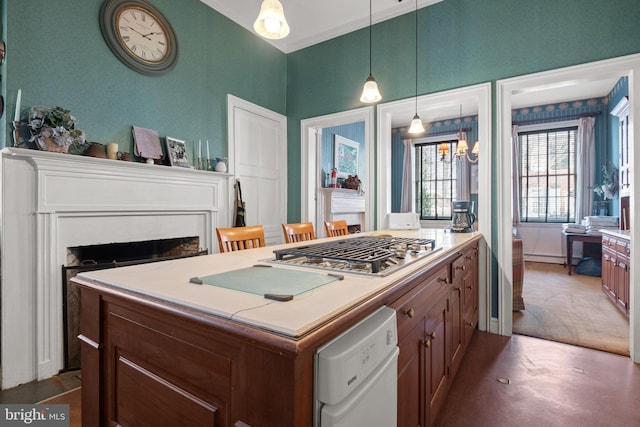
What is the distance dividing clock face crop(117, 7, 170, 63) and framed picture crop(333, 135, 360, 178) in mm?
3038

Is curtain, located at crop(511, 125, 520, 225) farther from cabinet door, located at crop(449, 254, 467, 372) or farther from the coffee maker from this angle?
cabinet door, located at crop(449, 254, 467, 372)

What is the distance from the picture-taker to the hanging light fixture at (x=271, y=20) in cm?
168

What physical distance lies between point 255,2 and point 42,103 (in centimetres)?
220

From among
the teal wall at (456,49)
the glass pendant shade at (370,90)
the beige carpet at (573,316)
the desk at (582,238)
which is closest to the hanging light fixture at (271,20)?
the glass pendant shade at (370,90)

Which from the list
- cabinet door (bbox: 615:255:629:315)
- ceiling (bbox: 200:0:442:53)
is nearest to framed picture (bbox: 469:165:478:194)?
cabinet door (bbox: 615:255:629:315)

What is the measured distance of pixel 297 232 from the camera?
8.04 feet

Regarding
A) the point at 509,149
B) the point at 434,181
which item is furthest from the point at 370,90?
the point at 434,181

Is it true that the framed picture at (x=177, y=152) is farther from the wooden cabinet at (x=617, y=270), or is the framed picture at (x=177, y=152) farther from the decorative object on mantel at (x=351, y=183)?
the wooden cabinet at (x=617, y=270)

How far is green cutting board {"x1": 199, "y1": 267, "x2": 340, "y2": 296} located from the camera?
0.85 meters

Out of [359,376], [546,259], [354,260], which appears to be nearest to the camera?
[359,376]

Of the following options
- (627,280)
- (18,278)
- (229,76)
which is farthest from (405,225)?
(18,278)

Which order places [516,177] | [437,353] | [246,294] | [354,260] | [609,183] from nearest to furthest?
[246,294], [354,260], [437,353], [609,183], [516,177]

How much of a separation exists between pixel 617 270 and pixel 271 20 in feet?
13.2

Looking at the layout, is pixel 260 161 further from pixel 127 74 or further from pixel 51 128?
pixel 51 128
